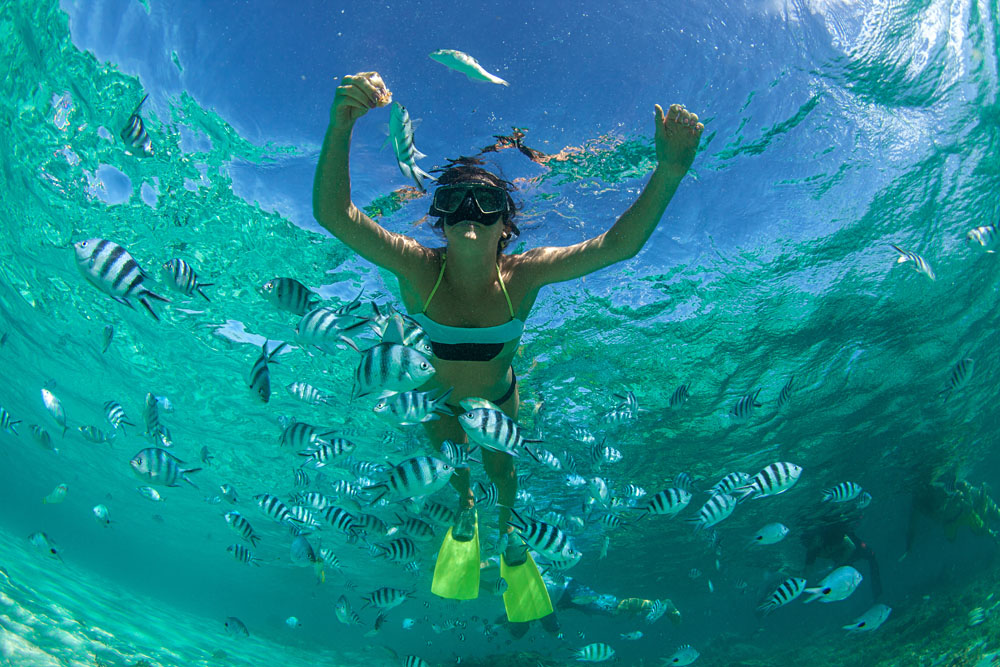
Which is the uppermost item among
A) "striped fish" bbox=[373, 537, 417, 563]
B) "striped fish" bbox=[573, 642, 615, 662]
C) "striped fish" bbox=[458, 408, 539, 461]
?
"striped fish" bbox=[458, 408, 539, 461]

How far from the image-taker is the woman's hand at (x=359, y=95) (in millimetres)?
3094

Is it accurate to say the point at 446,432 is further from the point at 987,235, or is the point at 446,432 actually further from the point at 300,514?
the point at 987,235

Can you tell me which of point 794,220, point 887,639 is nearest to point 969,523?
point 887,639

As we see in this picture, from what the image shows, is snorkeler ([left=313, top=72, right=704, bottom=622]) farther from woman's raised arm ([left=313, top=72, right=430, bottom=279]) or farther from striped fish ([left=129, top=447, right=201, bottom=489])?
striped fish ([left=129, top=447, right=201, bottom=489])

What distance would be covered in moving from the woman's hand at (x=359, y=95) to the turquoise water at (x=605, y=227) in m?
4.21

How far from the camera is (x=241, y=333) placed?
14.4 m

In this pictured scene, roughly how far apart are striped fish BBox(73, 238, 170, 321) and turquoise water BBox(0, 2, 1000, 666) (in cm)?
516

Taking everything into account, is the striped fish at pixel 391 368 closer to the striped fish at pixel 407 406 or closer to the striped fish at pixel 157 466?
the striped fish at pixel 407 406

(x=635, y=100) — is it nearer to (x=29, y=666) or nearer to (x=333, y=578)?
(x=29, y=666)

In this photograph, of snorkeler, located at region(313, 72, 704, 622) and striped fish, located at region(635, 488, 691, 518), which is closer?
snorkeler, located at region(313, 72, 704, 622)

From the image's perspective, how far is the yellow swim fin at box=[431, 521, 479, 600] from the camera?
6.23m

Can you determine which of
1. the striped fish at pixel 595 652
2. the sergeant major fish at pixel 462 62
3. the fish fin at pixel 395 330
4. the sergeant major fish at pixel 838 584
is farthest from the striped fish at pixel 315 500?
the sergeant major fish at pixel 838 584

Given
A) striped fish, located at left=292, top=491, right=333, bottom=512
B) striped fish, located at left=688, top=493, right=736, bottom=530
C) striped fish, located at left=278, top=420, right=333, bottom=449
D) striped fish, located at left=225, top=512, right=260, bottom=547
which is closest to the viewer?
striped fish, located at left=278, top=420, right=333, bottom=449

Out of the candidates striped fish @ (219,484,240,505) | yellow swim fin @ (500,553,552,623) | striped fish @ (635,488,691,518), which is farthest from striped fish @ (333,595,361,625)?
striped fish @ (635,488,691,518)
